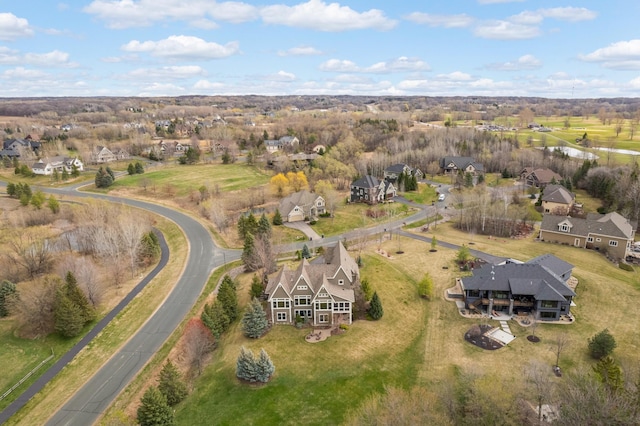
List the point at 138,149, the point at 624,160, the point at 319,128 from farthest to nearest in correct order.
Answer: the point at 319,128 < the point at 138,149 < the point at 624,160

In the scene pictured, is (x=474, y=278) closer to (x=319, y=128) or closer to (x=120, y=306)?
(x=120, y=306)

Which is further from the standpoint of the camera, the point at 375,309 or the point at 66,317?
the point at 375,309

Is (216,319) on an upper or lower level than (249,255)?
lower

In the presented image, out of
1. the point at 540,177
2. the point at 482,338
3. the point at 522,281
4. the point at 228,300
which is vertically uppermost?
the point at 540,177

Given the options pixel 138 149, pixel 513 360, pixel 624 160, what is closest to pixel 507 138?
pixel 624 160

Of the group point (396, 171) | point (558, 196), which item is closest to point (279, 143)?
point (396, 171)

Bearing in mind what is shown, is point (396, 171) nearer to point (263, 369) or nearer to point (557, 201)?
point (557, 201)
